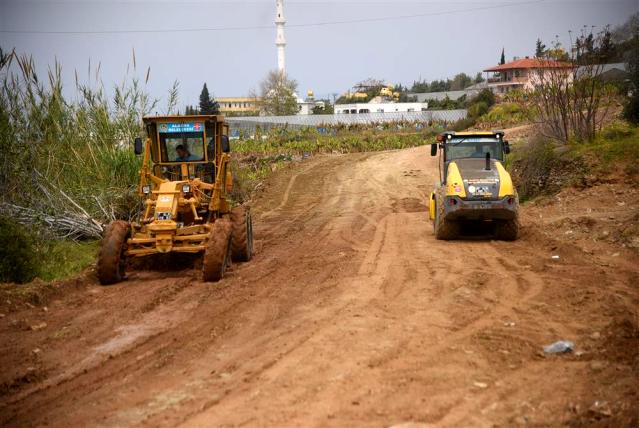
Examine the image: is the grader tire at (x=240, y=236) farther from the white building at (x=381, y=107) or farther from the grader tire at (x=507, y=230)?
the white building at (x=381, y=107)

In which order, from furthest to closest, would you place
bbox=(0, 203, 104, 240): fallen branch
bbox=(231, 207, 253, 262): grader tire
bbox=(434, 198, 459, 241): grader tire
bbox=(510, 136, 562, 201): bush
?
bbox=(510, 136, 562, 201): bush
bbox=(434, 198, 459, 241): grader tire
bbox=(0, 203, 104, 240): fallen branch
bbox=(231, 207, 253, 262): grader tire

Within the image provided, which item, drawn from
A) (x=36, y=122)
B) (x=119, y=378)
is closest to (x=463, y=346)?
(x=119, y=378)

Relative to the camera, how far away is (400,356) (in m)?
6.71

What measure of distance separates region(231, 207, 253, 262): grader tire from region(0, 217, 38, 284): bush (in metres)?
3.11

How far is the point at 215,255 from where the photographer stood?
10641 millimetres

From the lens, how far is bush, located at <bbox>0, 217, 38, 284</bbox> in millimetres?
10875

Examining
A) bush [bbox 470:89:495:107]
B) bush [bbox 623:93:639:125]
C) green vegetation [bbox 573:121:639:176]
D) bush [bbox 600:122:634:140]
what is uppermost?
bush [bbox 470:89:495:107]

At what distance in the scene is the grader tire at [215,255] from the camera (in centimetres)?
1063

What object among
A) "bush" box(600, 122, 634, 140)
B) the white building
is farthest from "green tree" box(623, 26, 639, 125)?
the white building

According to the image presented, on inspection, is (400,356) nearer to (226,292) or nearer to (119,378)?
(119,378)

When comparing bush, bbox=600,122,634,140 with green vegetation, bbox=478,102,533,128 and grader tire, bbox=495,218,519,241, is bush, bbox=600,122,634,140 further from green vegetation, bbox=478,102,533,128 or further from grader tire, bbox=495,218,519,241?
green vegetation, bbox=478,102,533,128

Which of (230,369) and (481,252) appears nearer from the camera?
(230,369)

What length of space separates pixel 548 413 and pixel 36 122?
39.9 ft

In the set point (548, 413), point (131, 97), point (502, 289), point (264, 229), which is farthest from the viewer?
point (264, 229)
